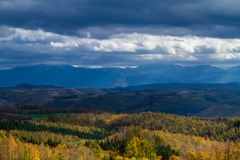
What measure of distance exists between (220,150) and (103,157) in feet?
177

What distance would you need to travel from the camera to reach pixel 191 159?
117 metres

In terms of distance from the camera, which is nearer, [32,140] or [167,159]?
[167,159]

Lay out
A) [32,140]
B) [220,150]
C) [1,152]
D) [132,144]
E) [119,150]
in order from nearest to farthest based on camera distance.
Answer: [1,152] → [220,150] → [132,144] → [119,150] → [32,140]

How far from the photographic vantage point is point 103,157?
434 ft

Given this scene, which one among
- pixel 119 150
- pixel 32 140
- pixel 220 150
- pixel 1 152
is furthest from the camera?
pixel 32 140

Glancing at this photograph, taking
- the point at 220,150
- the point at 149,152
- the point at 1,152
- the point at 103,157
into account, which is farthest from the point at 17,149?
the point at 220,150

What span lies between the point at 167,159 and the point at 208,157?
31.0 meters


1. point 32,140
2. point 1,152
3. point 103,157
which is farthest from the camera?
point 32,140

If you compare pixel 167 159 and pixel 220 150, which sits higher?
pixel 220 150

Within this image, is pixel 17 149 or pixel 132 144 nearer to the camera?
pixel 17 149

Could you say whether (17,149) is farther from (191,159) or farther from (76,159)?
(191,159)

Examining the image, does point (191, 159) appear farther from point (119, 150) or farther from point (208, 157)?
point (119, 150)

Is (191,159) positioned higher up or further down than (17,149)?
further down

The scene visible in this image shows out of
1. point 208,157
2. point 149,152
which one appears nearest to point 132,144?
point 149,152
